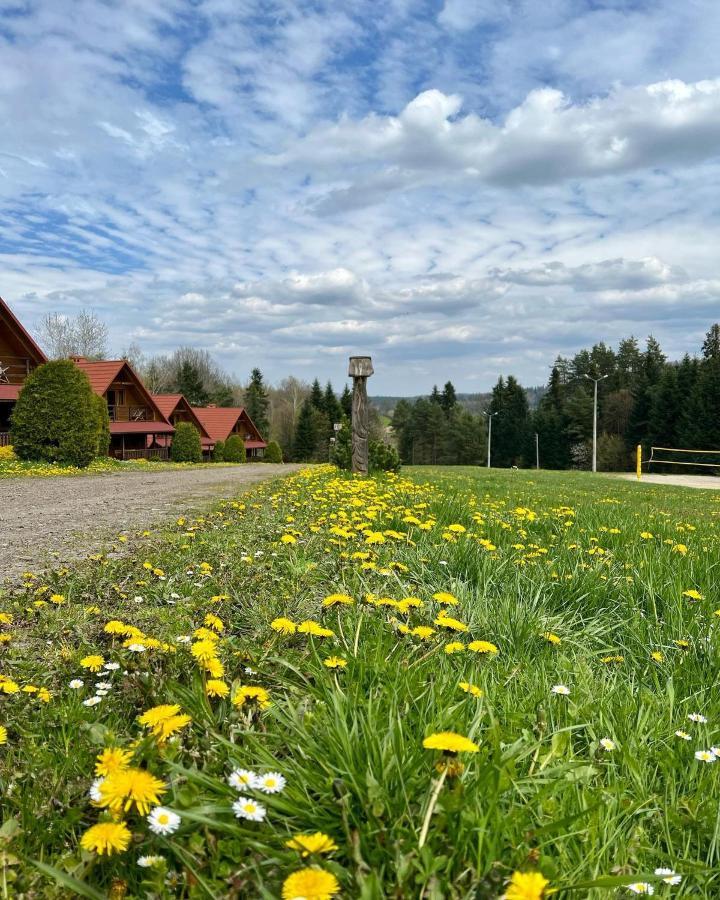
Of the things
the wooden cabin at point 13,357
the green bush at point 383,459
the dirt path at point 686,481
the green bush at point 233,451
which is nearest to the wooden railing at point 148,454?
the green bush at point 233,451

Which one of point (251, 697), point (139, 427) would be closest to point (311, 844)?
point (251, 697)

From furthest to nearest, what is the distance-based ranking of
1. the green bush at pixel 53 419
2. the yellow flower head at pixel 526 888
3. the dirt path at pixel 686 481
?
the dirt path at pixel 686 481, the green bush at pixel 53 419, the yellow flower head at pixel 526 888

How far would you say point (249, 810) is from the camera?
50.3 inches

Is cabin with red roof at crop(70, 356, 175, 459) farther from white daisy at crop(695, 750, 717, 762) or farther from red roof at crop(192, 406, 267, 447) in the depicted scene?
white daisy at crop(695, 750, 717, 762)

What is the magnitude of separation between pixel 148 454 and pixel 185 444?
5.05m

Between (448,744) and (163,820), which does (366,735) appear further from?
(163,820)

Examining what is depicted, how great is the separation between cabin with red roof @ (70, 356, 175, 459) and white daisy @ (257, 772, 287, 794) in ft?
118

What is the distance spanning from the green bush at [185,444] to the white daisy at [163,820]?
38886mm

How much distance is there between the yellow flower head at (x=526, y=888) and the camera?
1.01m

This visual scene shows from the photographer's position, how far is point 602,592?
344 centimetres

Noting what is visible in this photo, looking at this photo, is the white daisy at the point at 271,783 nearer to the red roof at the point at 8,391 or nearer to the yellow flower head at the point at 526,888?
the yellow flower head at the point at 526,888

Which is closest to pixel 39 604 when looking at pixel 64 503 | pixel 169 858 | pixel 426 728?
pixel 169 858

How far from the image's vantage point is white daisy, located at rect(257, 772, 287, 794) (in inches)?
52.8

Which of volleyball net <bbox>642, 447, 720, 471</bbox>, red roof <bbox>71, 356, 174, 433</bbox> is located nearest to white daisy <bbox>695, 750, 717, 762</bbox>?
volleyball net <bbox>642, 447, 720, 471</bbox>
